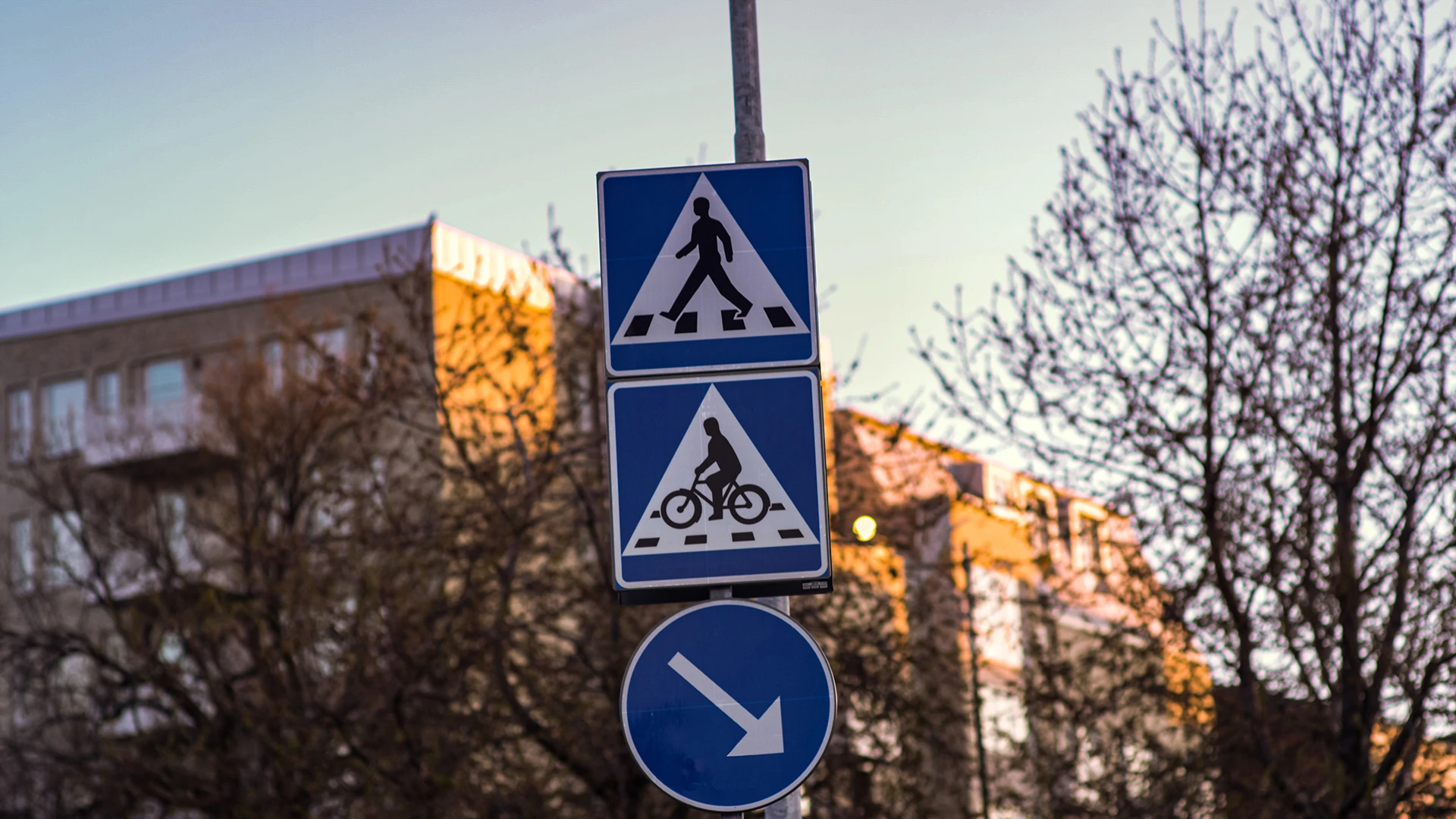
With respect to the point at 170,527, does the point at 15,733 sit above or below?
below

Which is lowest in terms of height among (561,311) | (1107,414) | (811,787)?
(811,787)

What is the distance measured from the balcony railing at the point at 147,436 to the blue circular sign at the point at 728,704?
1086 inches

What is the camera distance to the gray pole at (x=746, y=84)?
18.9 feet

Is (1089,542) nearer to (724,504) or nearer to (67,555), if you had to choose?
(724,504)

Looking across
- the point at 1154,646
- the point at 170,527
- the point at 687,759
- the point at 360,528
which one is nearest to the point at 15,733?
the point at 170,527

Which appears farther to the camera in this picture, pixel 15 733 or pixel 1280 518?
pixel 15 733

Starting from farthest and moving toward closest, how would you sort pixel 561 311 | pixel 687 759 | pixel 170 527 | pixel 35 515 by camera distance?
pixel 35 515 < pixel 170 527 < pixel 561 311 < pixel 687 759

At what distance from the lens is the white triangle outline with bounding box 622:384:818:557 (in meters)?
4.71

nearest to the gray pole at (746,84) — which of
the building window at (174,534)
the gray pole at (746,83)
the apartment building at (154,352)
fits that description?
the gray pole at (746,83)

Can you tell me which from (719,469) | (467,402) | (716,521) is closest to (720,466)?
(719,469)

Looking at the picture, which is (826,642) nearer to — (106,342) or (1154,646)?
(1154,646)

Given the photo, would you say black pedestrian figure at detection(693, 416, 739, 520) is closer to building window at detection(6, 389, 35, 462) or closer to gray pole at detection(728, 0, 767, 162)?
gray pole at detection(728, 0, 767, 162)

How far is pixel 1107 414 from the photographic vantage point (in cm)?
1395

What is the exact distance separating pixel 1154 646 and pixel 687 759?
1029 cm
